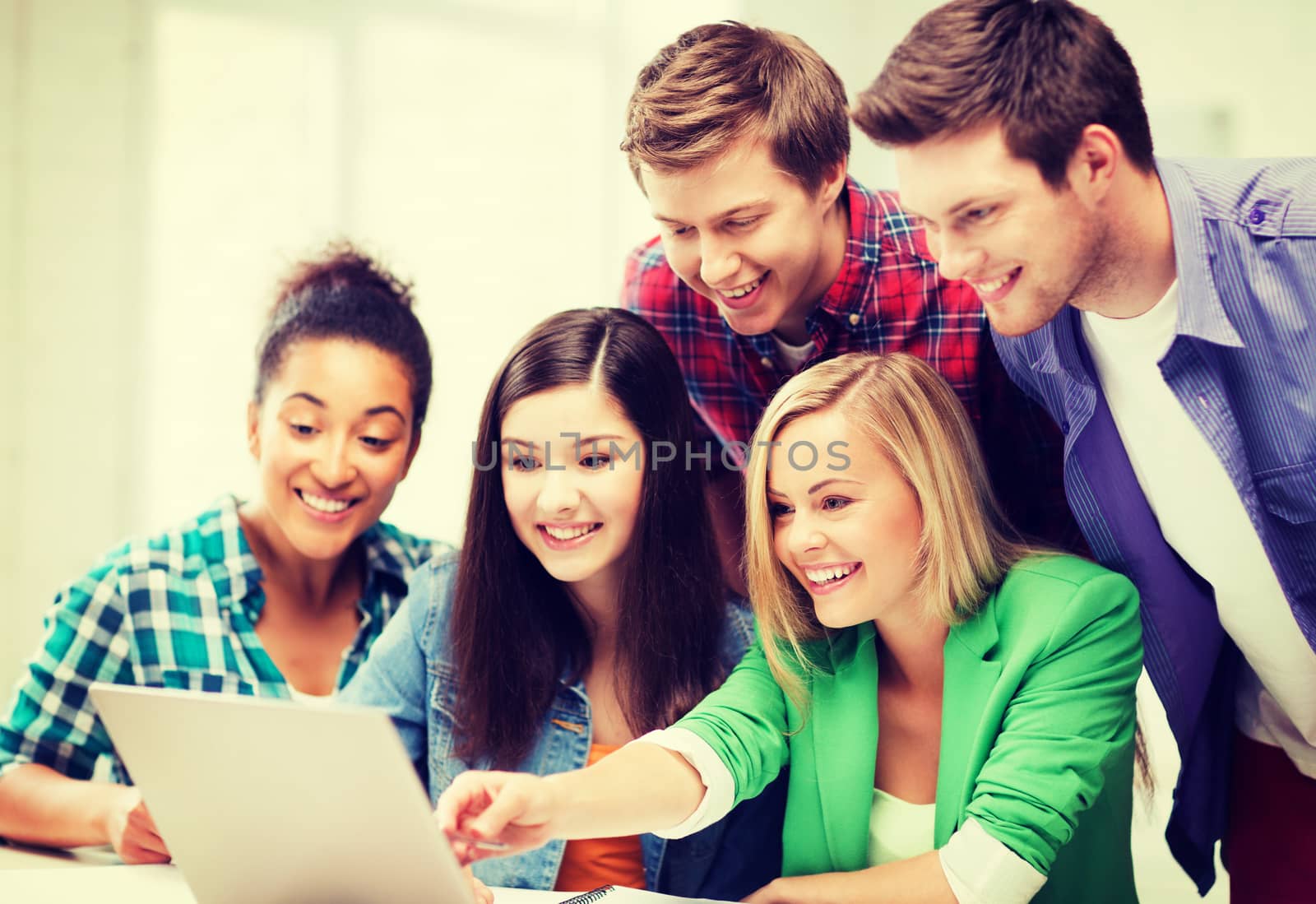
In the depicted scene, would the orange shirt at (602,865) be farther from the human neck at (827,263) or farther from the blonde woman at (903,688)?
the human neck at (827,263)

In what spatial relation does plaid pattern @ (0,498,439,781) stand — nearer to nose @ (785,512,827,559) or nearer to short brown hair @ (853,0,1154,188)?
nose @ (785,512,827,559)

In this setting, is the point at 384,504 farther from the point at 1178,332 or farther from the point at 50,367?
the point at 50,367

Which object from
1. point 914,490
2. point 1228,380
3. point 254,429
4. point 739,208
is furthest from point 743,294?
point 254,429

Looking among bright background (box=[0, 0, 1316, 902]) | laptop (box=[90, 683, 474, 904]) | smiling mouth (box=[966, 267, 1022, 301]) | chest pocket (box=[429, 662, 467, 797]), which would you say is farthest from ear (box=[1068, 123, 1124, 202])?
bright background (box=[0, 0, 1316, 902])

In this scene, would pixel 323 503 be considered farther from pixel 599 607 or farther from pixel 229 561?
pixel 599 607

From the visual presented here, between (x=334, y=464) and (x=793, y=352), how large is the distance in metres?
0.78

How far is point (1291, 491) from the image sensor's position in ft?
4.49

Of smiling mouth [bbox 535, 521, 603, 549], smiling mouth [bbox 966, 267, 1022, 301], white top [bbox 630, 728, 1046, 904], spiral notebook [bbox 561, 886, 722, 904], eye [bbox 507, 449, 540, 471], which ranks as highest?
smiling mouth [bbox 966, 267, 1022, 301]

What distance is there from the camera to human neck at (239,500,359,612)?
2.09 meters

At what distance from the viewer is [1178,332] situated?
1316 millimetres

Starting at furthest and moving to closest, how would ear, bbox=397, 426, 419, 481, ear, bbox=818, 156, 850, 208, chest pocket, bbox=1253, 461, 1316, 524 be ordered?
1. ear, bbox=397, 426, 419, 481
2. ear, bbox=818, 156, 850, 208
3. chest pocket, bbox=1253, 461, 1316, 524

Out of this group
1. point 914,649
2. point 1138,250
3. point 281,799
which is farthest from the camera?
point 914,649

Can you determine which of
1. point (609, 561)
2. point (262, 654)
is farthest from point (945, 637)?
point (262, 654)

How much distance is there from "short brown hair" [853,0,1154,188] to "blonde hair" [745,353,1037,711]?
358mm
